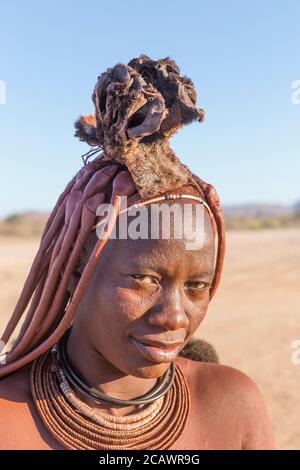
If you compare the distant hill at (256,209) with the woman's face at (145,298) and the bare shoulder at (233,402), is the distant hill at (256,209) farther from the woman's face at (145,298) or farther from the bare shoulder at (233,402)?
the woman's face at (145,298)

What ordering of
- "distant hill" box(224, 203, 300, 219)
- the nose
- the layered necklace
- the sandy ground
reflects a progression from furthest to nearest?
"distant hill" box(224, 203, 300, 219), the sandy ground, the layered necklace, the nose

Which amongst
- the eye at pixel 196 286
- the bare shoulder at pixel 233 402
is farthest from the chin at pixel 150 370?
the bare shoulder at pixel 233 402

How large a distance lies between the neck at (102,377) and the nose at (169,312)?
32 cm

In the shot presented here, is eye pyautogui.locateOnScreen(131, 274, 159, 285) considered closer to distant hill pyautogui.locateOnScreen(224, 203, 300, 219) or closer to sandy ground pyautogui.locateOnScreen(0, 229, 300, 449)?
sandy ground pyautogui.locateOnScreen(0, 229, 300, 449)

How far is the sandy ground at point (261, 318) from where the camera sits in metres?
7.10

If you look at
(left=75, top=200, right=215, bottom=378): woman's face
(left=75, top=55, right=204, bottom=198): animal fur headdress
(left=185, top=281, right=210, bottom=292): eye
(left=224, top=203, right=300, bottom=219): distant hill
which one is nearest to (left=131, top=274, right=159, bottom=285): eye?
(left=75, top=200, right=215, bottom=378): woman's face

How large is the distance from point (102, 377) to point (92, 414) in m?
0.14

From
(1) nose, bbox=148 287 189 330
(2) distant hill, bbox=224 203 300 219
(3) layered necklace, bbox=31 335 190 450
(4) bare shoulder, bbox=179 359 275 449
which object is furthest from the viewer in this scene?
(2) distant hill, bbox=224 203 300 219

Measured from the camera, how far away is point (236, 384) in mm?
2375

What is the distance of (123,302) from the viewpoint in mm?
1933

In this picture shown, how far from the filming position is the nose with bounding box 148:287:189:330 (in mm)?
1933

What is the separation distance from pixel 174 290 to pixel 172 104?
636mm

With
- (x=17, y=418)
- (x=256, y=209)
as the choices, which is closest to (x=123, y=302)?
(x=17, y=418)
